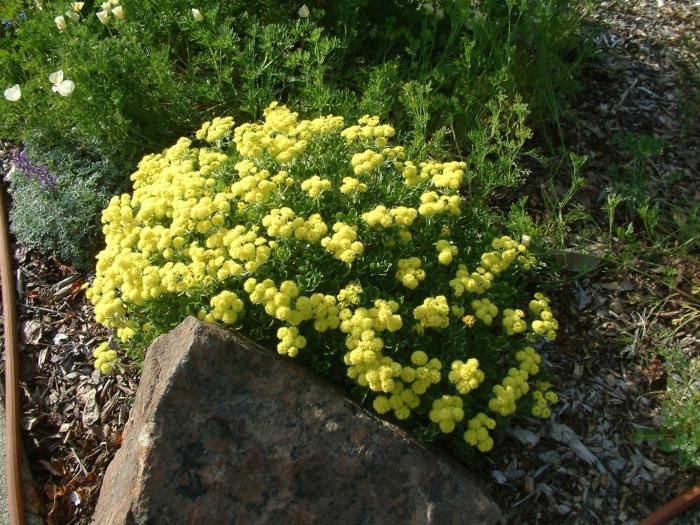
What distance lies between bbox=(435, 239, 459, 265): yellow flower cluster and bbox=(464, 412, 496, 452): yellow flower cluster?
2.01 ft

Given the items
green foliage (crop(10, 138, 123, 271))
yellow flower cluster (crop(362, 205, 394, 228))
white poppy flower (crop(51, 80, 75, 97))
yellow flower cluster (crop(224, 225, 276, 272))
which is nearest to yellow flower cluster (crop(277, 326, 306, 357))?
yellow flower cluster (crop(224, 225, 276, 272))

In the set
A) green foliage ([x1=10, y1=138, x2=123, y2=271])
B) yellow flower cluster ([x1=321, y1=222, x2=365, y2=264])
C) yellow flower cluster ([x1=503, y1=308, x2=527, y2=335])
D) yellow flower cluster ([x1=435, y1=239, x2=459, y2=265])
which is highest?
yellow flower cluster ([x1=321, y1=222, x2=365, y2=264])

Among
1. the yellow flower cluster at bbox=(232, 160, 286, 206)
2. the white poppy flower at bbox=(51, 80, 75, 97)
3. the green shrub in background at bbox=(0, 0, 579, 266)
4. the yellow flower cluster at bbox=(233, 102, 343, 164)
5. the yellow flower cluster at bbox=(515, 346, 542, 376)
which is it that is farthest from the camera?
the green shrub in background at bbox=(0, 0, 579, 266)

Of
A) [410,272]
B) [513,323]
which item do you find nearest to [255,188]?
[410,272]

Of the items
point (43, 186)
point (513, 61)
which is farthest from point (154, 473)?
point (513, 61)

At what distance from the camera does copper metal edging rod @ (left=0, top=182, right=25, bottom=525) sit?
3039mm

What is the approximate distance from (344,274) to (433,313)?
0.41 meters

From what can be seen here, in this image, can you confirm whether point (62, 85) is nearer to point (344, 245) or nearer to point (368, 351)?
point (344, 245)

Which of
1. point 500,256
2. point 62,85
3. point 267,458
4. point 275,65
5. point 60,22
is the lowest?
point 267,458

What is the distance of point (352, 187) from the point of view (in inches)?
109

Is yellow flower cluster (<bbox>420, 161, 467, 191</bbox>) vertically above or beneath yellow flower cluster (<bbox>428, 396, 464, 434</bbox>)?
above

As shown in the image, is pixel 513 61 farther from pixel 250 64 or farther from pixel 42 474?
pixel 42 474

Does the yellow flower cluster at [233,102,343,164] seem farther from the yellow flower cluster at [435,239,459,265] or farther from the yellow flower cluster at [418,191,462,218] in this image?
the yellow flower cluster at [435,239,459,265]

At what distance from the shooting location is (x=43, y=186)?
402 cm
